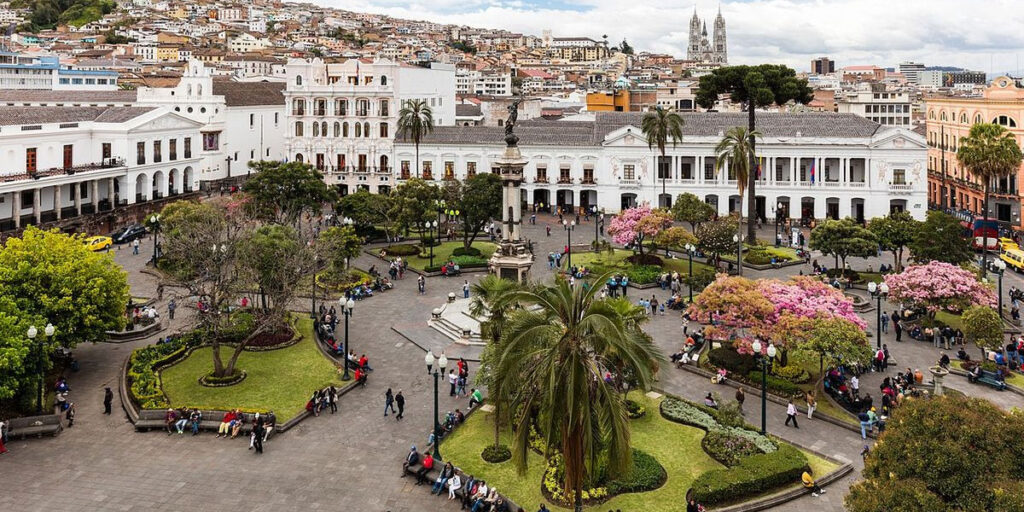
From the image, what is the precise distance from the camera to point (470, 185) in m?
53.3

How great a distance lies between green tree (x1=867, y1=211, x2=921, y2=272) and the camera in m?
46.2

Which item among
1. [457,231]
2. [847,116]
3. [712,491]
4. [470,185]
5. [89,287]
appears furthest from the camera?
[847,116]

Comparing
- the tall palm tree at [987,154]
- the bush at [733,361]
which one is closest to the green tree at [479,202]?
the bush at [733,361]

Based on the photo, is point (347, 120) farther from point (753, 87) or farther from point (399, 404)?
point (399, 404)

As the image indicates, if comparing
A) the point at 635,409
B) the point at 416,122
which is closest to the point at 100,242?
the point at 416,122

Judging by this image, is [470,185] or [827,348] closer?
[827,348]

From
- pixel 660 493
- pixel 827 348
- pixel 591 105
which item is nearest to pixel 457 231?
pixel 827 348

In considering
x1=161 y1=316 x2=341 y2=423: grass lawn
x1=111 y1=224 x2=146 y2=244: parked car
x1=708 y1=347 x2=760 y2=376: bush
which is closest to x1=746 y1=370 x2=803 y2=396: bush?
x1=708 y1=347 x2=760 y2=376: bush

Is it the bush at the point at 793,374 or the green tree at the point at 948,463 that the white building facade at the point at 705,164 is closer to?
the bush at the point at 793,374

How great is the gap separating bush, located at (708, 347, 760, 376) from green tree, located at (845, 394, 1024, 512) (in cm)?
1421

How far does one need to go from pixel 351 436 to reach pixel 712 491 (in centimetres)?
1136

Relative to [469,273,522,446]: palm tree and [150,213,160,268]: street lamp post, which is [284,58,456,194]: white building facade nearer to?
[150,213,160,268]: street lamp post

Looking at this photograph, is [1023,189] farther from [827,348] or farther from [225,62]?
[225,62]

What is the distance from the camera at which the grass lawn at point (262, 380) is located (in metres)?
28.6
